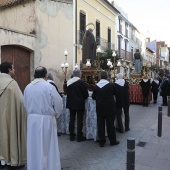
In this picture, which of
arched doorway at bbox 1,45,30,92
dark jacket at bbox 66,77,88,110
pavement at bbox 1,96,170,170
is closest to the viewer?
pavement at bbox 1,96,170,170

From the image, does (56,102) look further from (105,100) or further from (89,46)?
(89,46)

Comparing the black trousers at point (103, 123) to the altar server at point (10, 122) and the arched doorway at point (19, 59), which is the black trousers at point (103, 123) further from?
the arched doorway at point (19, 59)

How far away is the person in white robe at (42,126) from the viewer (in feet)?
13.0

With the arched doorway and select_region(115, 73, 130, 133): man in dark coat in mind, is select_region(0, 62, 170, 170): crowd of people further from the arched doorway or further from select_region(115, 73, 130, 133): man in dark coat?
the arched doorway

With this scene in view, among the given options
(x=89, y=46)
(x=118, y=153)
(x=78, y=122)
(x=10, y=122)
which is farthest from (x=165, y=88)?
(x=10, y=122)

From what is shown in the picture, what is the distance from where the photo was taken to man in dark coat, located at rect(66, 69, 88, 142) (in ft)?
20.5

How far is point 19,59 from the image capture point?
1218cm

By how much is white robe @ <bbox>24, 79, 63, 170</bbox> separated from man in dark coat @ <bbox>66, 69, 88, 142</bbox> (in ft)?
7.09

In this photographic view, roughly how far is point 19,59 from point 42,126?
28.7 ft

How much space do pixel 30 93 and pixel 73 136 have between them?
286 cm

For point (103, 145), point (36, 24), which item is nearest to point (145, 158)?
point (103, 145)

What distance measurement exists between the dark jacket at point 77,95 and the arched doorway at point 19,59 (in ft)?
19.6

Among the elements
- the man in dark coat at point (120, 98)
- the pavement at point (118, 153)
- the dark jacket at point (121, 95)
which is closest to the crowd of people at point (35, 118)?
the pavement at point (118, 153)

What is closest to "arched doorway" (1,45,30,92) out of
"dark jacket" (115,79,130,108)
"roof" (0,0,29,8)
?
"roof" (0,0,29,8)
